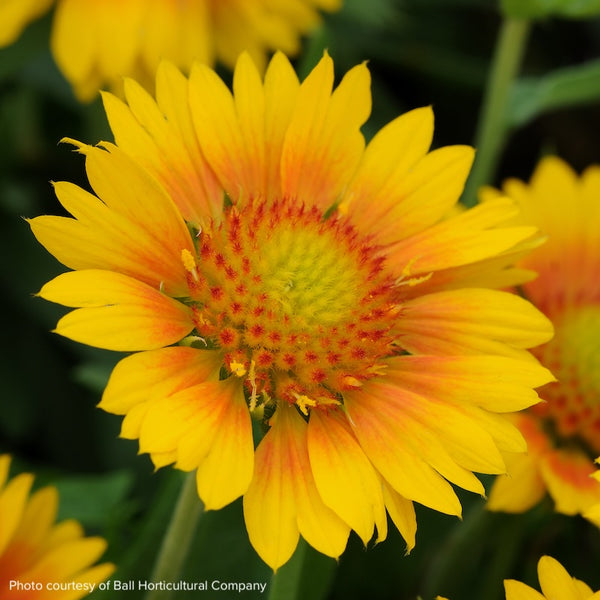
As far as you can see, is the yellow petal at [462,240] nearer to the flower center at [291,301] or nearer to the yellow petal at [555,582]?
the flower center at [291,301]

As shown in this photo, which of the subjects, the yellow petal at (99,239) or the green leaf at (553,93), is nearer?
the yellow petal at (99,239)

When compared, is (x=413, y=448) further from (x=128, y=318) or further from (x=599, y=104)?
(x=599, y=104)

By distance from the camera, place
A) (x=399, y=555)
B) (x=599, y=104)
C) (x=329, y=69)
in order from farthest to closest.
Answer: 1. (x=599, y=104)
2. (x=399, y=555)
3. (x=329, y=69)

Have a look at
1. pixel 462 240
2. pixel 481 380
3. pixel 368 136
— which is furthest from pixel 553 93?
pixel 481 380

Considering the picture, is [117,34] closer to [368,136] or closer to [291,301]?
[368,136]

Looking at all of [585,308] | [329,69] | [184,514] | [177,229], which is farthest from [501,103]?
[184,514]

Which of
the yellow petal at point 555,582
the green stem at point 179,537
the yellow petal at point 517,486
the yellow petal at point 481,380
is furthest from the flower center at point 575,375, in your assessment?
the green stem at point 179,537
